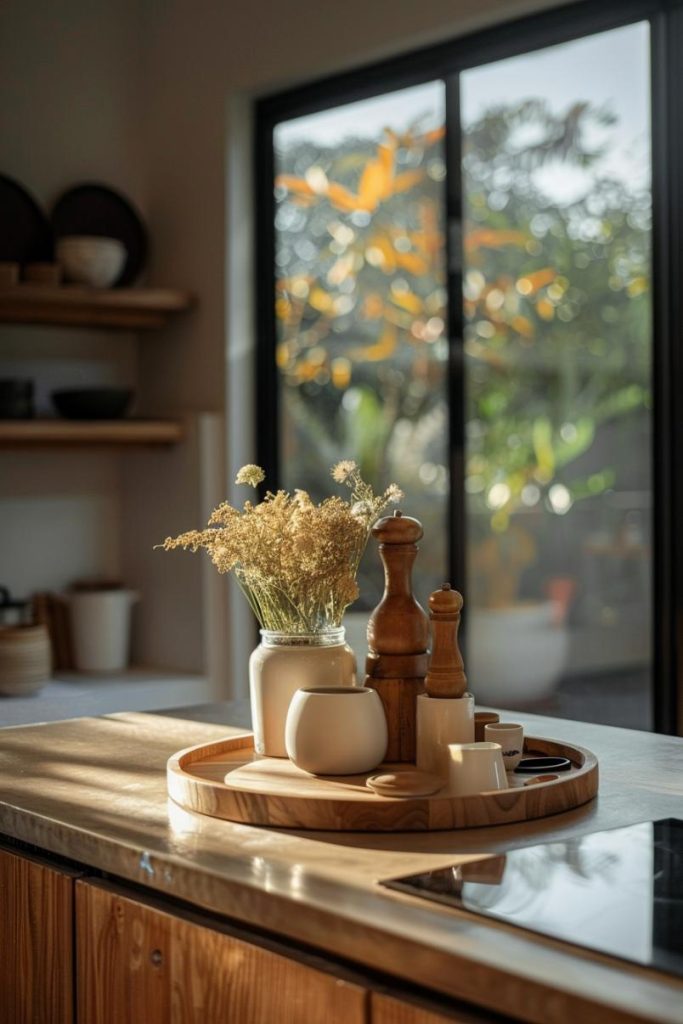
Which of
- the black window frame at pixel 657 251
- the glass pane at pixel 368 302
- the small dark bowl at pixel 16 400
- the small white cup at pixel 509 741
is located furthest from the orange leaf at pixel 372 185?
the small white cup at pixel 509 741

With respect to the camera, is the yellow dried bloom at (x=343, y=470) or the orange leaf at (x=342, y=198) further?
the orange leaf at (x=342, y=198)

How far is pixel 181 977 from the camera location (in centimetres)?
139

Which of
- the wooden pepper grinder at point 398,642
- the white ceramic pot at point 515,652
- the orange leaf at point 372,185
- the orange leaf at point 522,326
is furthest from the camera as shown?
the orange leaf at point 372,185

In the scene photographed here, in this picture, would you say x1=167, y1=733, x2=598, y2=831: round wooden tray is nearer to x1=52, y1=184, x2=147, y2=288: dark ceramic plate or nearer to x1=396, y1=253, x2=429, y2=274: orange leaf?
x1=396, y1=253, x2=429, y2=274: orange leaf

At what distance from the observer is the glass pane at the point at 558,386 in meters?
3.38

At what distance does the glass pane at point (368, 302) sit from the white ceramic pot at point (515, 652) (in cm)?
20

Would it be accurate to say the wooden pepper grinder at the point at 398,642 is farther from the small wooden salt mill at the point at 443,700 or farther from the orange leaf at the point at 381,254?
the orange leaf at the point at 381,254

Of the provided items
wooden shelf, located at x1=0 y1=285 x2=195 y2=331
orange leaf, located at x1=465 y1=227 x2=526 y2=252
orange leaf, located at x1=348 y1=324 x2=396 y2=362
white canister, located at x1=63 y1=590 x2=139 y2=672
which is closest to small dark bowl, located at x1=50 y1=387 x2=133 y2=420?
wooden shelf, located at x1=0 y1=285 x2=195 y2=331

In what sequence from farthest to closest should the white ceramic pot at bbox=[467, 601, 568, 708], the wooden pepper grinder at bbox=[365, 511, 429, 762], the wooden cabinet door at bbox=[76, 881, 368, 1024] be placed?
the white ceramic pot at bbox=[467, 601, 568, 708] < the wooden pepper grinder at bbox=[365, 511, 429, 762] < the wooden cabinet door at bbox=[76, 881, 368, 1024]

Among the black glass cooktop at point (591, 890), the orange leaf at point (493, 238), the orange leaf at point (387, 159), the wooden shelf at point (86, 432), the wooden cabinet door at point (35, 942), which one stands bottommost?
the wooden cabinet door at point (35, 942)

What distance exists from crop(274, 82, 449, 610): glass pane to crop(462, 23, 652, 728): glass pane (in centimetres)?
13

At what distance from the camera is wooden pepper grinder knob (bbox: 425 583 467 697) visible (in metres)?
1.67

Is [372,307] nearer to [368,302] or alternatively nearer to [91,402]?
[368,302]

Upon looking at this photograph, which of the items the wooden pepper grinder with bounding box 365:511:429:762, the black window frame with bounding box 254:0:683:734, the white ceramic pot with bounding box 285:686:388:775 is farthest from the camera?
the black window frame with bounding box 254:0:683:734
